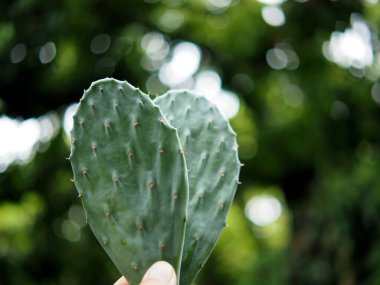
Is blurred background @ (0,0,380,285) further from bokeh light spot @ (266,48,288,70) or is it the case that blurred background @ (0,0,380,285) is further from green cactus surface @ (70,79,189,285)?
green cactus surface @ (70,79,189,285)

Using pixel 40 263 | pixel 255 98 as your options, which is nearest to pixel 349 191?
pixel 255 98

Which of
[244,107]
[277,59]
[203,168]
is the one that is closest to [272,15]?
[277,59]

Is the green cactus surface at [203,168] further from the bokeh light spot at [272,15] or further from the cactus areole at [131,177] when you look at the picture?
the bokeh light spot at [272,15]

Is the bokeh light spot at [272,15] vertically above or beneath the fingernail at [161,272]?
beneath

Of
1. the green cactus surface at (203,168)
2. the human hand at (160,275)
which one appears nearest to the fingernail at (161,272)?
the human hand at (160,275)

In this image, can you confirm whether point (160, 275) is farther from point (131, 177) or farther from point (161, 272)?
point (131, 177)

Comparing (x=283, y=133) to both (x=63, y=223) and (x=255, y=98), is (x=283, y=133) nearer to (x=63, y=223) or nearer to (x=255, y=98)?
(x=255, y=98)

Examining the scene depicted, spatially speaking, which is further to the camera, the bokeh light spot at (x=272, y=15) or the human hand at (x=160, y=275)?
the bokeh light spot at (x=272, y=15)

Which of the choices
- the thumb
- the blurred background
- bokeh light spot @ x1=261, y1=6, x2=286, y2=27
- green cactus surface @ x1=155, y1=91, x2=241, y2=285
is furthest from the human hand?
bokeh light spot @ x1=261, y1=6, x2=286, y2=27
